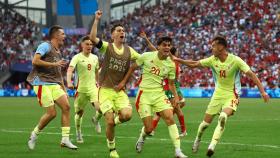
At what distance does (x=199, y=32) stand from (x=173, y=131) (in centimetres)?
4484

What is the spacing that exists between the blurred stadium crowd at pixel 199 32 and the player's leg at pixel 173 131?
121 feet

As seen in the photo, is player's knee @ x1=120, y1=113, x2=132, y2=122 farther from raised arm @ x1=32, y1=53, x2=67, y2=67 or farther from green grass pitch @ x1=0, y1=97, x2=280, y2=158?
raised arm @ x1=32, y1=53, x2=67, y2=67

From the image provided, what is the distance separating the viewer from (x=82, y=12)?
6650cm

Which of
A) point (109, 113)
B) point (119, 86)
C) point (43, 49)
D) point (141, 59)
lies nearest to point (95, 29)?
point (119, 86)

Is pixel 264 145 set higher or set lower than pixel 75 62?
lower

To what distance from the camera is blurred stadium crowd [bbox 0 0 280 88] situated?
52.5 metres

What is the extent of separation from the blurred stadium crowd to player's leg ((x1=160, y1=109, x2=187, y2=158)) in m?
36.9

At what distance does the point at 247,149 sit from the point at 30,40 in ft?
172

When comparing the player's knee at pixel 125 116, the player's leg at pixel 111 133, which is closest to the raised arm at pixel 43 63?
the player's leg at pixel 111 133

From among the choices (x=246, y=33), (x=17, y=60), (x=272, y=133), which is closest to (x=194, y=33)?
(x=246, y=33)

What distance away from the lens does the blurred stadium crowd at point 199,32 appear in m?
52.5

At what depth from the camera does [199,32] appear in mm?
57750

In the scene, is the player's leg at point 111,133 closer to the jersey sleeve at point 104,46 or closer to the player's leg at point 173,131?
the player's leg at point 173,131

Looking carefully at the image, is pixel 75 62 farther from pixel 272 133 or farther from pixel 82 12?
pixel 82 12
